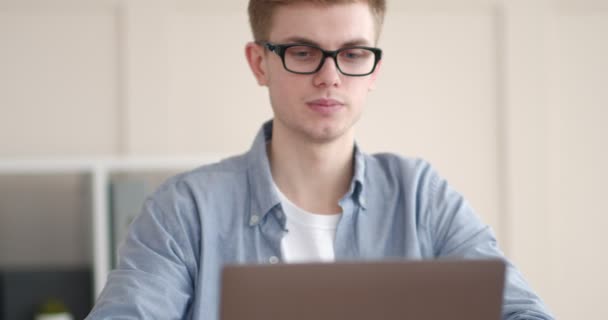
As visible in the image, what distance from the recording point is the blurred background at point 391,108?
3160mm

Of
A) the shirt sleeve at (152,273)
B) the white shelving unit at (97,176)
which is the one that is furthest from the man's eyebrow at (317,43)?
the white shelving unit at (97,176)

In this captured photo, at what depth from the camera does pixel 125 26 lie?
3184mm

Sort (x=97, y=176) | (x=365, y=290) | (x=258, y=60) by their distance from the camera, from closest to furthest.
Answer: (x=365, y=290) < (x=258, y=60) < (x=97, y=176)

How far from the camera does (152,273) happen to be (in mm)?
1471

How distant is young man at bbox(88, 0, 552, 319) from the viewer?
154 centimetres

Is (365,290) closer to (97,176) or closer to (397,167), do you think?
(397,167)

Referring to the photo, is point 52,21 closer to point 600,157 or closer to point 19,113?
point 19,113

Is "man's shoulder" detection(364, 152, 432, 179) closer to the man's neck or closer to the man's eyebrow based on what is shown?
the man's neck

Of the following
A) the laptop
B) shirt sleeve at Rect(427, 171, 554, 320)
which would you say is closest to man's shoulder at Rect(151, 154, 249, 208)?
shirt sleeve at Rect(427, 171, 554, 320)

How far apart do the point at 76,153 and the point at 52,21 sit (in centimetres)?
50

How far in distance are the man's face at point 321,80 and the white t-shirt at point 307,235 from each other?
5.7 inches

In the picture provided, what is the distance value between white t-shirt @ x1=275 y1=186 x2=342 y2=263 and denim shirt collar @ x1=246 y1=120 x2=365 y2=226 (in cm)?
3

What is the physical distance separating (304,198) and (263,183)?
3.4 inches

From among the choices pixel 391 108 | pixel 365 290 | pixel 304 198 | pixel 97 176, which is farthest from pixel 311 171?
pixel 391 108
